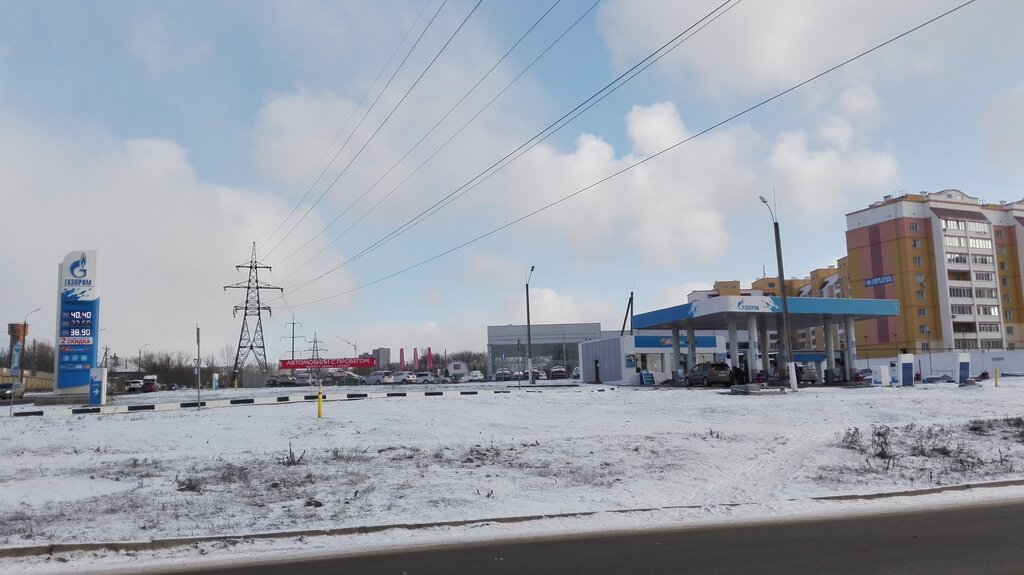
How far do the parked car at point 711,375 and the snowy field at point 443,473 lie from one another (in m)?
17.9

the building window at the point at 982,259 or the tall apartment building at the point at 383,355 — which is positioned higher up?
the building window at the point at 982,259

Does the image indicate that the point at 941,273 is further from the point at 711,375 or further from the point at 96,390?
the point at 96,390

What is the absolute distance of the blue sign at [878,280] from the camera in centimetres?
10088

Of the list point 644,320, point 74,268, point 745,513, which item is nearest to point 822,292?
point 644,320

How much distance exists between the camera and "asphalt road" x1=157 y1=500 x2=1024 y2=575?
7.54m

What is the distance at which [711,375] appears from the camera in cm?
4122

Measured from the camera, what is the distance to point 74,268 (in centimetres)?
3897

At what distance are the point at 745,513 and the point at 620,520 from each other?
6.90 ft

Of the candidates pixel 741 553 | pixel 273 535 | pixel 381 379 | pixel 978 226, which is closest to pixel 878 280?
pixel 978 226

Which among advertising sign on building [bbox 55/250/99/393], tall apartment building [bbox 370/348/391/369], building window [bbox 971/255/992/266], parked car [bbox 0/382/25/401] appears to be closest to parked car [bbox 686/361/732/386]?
advertising sign on building [bbox 55/250/99/393]

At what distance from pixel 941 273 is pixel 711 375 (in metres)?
74.1

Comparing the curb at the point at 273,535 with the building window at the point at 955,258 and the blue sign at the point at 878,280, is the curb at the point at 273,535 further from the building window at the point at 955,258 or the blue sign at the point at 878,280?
the building window at the point at 955,258

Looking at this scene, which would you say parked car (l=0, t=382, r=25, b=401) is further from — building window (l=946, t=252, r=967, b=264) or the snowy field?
building window (l=946, t=252, r=967, b=264)

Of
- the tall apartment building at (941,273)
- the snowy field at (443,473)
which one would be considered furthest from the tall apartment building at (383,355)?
the snowy field at (443,473)
